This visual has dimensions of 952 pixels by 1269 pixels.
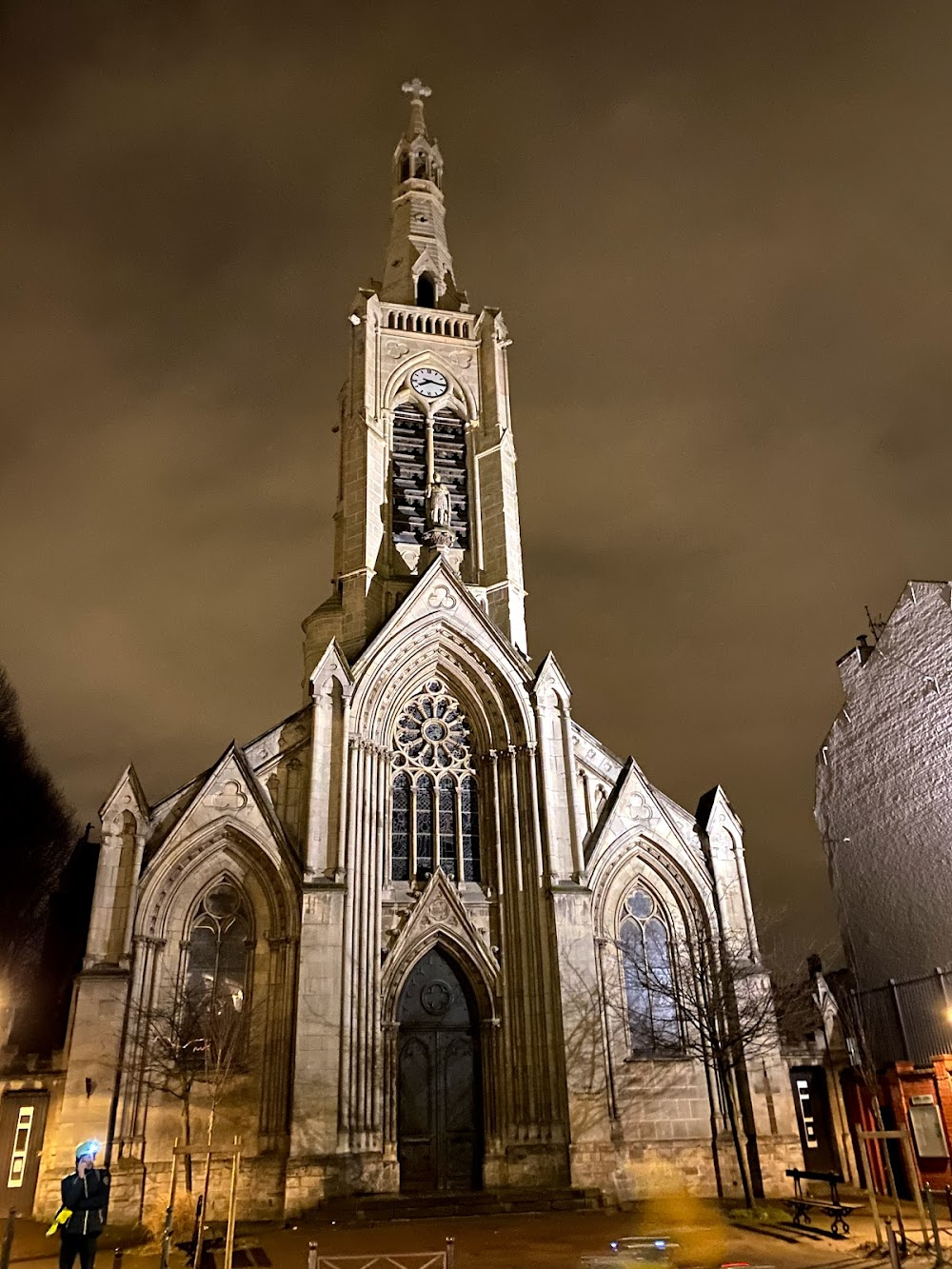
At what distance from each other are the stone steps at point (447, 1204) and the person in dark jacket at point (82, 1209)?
9952mm

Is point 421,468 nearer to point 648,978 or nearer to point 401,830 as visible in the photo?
point 401,830

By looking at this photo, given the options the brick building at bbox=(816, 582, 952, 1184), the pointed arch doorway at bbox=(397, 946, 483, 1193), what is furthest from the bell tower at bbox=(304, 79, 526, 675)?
the brick building at bbox=(816, 582, 952, 1184)

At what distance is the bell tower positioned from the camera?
2933 cm

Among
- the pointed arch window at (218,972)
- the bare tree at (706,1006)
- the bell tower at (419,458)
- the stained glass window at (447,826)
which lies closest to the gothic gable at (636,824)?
the bare tree at (706,1006)

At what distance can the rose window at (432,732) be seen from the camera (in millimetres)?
25672

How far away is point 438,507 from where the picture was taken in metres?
29.4

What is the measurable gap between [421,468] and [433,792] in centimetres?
1225

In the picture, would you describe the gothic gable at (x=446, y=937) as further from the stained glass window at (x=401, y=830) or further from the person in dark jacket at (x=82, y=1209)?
the person in dark jacket at (x=82, y=1209)

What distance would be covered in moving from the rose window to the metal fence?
582 inches

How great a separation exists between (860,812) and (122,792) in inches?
924

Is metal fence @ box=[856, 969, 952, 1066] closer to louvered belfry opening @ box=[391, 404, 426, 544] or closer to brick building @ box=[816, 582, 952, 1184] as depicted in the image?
brick building @ box=[816, 582, 952, 1184]

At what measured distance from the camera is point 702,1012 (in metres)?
20.6

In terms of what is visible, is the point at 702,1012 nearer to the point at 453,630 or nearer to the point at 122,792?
the point at 453,630

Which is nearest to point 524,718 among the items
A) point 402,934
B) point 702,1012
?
point 402,934
